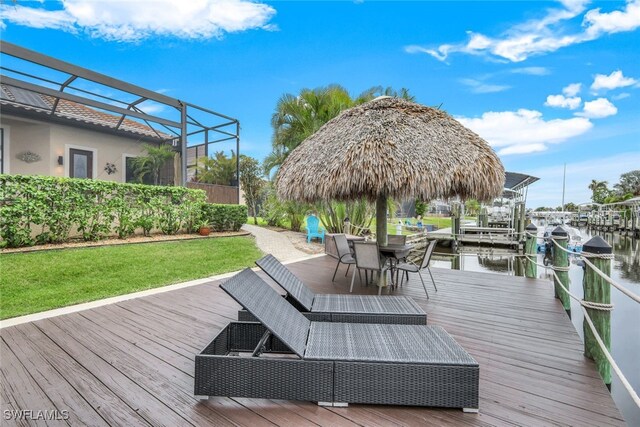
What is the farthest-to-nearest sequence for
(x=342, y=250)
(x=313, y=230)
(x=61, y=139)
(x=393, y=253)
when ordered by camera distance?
(x=313, y=230) → (x=61, y=139) → (x=342, y=250) → (x=393, y=253)

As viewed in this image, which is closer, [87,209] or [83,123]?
[87,209]

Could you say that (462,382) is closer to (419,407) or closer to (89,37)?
(419,407)

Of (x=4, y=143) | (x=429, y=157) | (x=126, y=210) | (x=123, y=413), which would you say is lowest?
(x=123, y=413)

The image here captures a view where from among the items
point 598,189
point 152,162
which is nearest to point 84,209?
point 152,162

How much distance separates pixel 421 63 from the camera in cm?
1642

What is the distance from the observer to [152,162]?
1266 centimetres

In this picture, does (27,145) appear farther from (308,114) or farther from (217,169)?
(308,114)

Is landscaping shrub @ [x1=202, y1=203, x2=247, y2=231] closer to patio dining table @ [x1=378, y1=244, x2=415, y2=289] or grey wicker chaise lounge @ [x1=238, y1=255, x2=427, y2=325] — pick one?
patio dining table @ [x1=378, y1=244, x2=415, y2=289]

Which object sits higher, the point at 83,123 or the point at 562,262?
the point at 83,123

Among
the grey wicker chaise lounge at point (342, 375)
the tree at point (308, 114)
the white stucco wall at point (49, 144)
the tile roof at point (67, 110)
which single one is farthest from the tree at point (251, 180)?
the grey wicker chaise lounge at point (342, 375)

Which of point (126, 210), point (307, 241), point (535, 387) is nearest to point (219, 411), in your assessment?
point (535, 387)

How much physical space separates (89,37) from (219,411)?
13.9 metres

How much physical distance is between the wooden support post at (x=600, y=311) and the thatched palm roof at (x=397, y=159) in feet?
7.67

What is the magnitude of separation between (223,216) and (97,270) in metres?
5.37
